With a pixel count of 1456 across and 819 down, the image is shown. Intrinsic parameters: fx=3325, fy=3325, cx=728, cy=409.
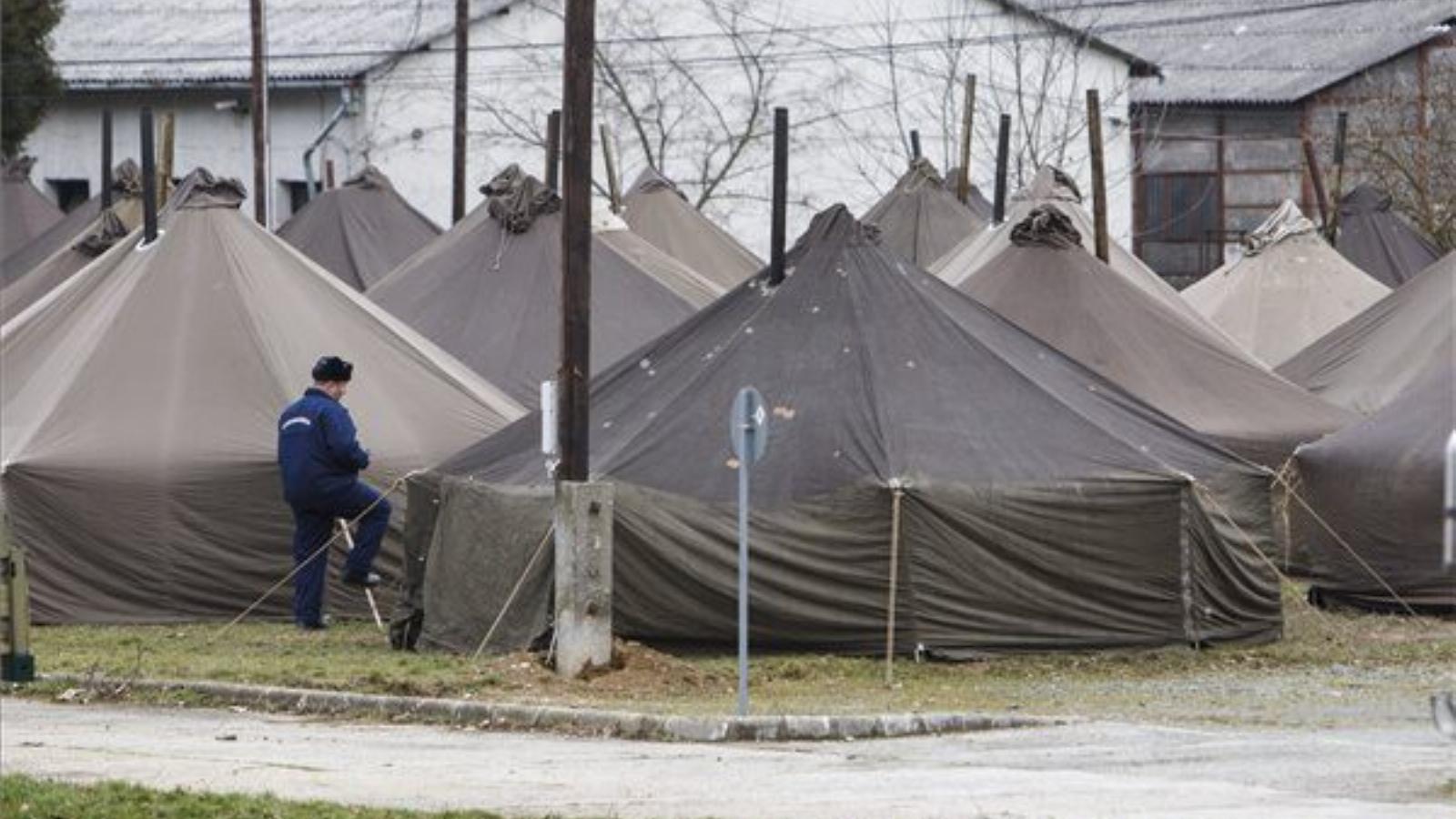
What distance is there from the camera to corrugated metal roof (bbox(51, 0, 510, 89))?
59.1 meters

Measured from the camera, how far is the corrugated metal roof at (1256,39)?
6894 cm

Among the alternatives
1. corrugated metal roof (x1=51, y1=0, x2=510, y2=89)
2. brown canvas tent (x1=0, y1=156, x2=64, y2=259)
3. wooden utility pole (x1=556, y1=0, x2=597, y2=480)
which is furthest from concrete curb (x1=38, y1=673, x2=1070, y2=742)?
corrugated metal roof (x1=51, y1=0, x2=510, y2=89)

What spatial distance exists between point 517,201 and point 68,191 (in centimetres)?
3288

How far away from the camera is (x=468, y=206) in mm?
59875

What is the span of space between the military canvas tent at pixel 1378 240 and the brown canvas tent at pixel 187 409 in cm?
1931

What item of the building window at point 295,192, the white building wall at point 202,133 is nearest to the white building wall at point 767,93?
the white building wall at point 202,133

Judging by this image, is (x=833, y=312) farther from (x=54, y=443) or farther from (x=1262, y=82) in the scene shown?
(x=1262, y=82)

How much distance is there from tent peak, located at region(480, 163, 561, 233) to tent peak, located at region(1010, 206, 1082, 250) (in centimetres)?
476

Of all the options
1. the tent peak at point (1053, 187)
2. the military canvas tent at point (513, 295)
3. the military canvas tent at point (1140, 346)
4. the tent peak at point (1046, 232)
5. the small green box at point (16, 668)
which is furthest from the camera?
the tent peak at point (1053, 187)

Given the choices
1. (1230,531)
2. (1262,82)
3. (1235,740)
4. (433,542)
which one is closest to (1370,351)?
(1230,531)

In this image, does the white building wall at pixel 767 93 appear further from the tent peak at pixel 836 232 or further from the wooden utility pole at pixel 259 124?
the tent peak at pixel 836 232

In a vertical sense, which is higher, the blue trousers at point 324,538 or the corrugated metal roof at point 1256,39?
the corrugated metal roof at point 1256,39

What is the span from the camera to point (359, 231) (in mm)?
40969

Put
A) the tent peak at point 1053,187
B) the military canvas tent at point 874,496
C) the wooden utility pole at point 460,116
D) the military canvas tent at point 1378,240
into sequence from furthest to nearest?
the military canvas tent at point 1378,240 → the wooden utility pole at point 460,116 → the tent peak at point 1053,187 → the military canvas tent at point 874,496
